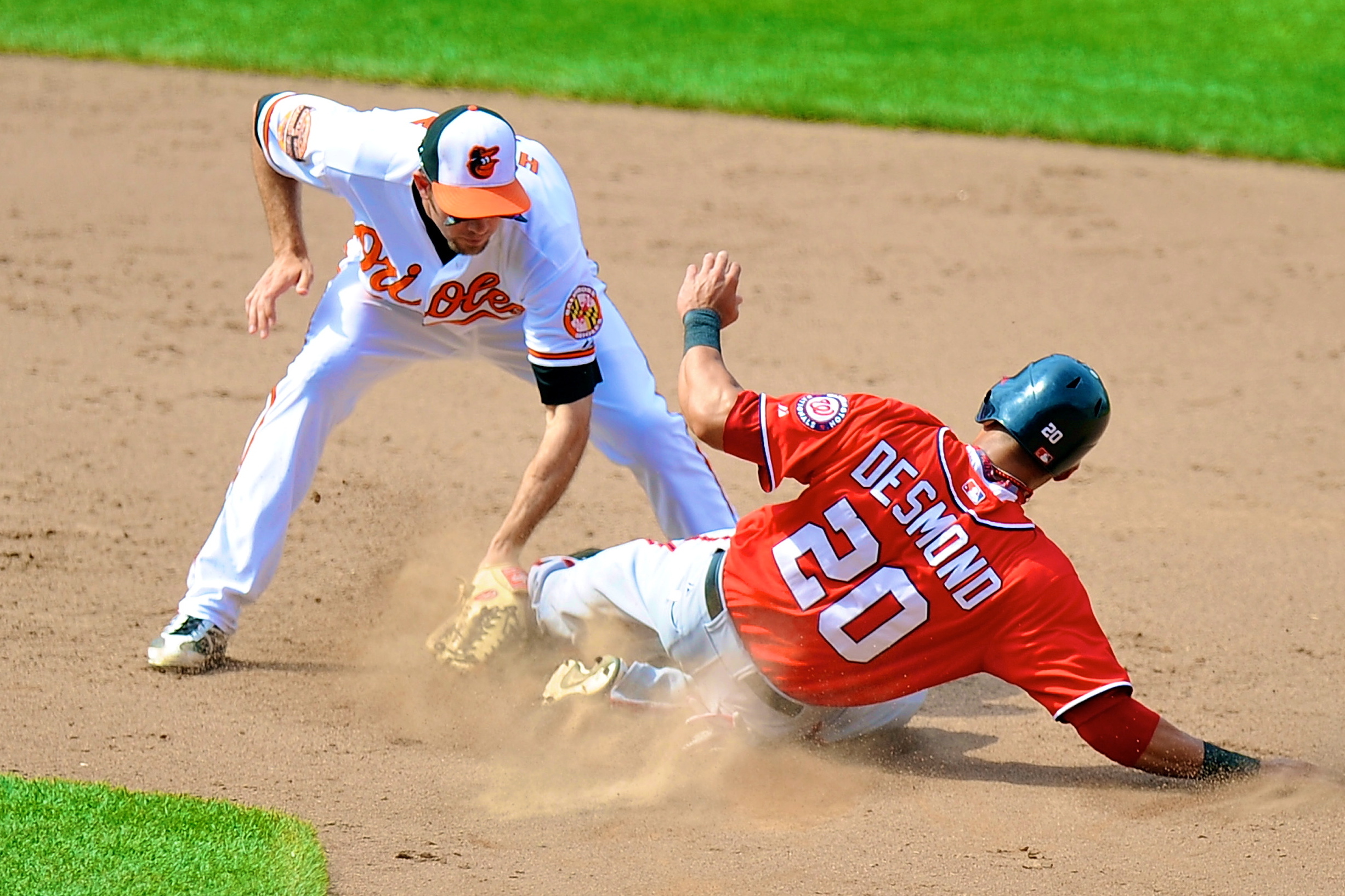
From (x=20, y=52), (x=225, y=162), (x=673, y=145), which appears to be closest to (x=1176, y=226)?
(x=673, y=145)

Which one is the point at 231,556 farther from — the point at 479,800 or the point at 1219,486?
the point at 1219,486

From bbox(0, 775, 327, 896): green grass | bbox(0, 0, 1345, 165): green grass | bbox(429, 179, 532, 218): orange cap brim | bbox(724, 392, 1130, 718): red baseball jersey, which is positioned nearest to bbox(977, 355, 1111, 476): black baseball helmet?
bbox(724, 392, 1130, 718): red baseball jersey

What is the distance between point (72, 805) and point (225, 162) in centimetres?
612

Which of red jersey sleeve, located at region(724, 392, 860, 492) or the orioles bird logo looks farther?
the orioles bird logo

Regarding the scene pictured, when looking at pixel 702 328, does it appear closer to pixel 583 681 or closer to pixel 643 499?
pixel 583 681

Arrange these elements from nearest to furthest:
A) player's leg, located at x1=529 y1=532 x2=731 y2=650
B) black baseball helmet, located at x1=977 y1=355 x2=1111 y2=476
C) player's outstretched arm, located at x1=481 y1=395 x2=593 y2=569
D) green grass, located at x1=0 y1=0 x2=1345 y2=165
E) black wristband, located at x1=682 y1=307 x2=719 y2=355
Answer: black baseball helmet, located at x1=977 y1=355 x2=1111 y2=476, black wristband, located at x1=682 y1=307 x2=719 y2=355, player's leg, located at x1=529 y1=532 x2=731 y2=650, player's outstretched arm, located at x1=481 y1=395 x2=593 y2=569, green grass, located at x1=0 y1=0 x2=1345 y2=165

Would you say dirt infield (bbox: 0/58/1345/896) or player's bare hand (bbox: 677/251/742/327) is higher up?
player's bare hand (bbox: 677/251/742/327)

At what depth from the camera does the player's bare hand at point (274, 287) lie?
4457 millimetres

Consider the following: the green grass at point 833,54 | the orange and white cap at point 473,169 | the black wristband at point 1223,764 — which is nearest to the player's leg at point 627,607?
the orange and white cap at point 473,169

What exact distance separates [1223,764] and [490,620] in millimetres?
2045

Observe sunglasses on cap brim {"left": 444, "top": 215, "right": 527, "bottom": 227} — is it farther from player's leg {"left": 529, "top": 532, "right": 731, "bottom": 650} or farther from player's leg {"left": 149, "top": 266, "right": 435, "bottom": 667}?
player's leg {"left": 529, "top": 532, "right": 731, "bottom": 650}

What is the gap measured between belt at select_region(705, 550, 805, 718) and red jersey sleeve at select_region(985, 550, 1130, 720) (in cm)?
63

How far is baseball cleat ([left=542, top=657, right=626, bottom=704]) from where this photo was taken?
4.28 meters

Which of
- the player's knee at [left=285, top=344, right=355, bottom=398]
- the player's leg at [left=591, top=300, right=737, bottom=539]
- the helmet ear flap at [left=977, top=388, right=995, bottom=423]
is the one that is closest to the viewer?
the helmet ear flap at [left=977, top=388, right=995, bottom=423]
